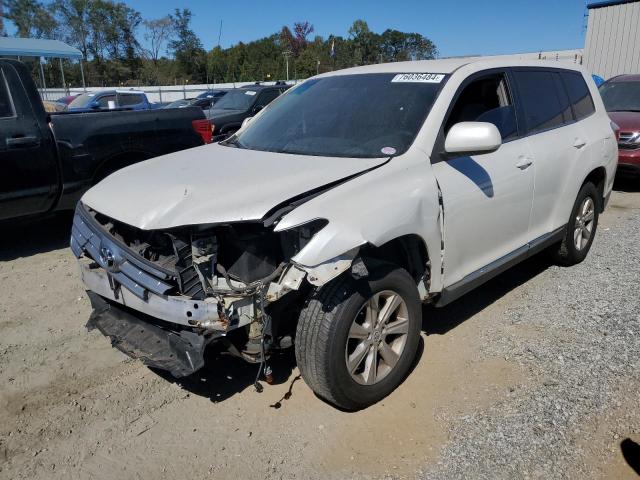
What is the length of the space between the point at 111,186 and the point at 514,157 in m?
2.74

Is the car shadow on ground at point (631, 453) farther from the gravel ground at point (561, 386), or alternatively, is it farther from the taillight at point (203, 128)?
the taillight at point (203, 128)

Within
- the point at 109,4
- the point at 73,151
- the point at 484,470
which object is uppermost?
the point at 109,4

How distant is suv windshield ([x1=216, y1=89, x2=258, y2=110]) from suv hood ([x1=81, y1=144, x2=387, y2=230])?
393 inches

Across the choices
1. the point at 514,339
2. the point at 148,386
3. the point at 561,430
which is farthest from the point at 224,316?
the point at 514,339

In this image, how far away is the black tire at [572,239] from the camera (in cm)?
481

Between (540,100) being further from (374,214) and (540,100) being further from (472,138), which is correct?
(374,214)

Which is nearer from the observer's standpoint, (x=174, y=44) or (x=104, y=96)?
(x=104, y=96)

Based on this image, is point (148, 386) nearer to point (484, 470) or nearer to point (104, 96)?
point (484, 470)

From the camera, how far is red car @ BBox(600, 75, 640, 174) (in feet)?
28.0

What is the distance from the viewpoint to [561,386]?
10.6 feet

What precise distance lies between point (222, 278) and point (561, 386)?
213 centimetres

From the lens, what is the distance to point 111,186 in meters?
3.35

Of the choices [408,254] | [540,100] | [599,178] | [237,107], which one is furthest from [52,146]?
[237,107]

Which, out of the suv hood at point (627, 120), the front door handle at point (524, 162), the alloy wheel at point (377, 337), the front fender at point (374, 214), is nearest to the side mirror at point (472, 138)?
the front fender at point (374, 214)
